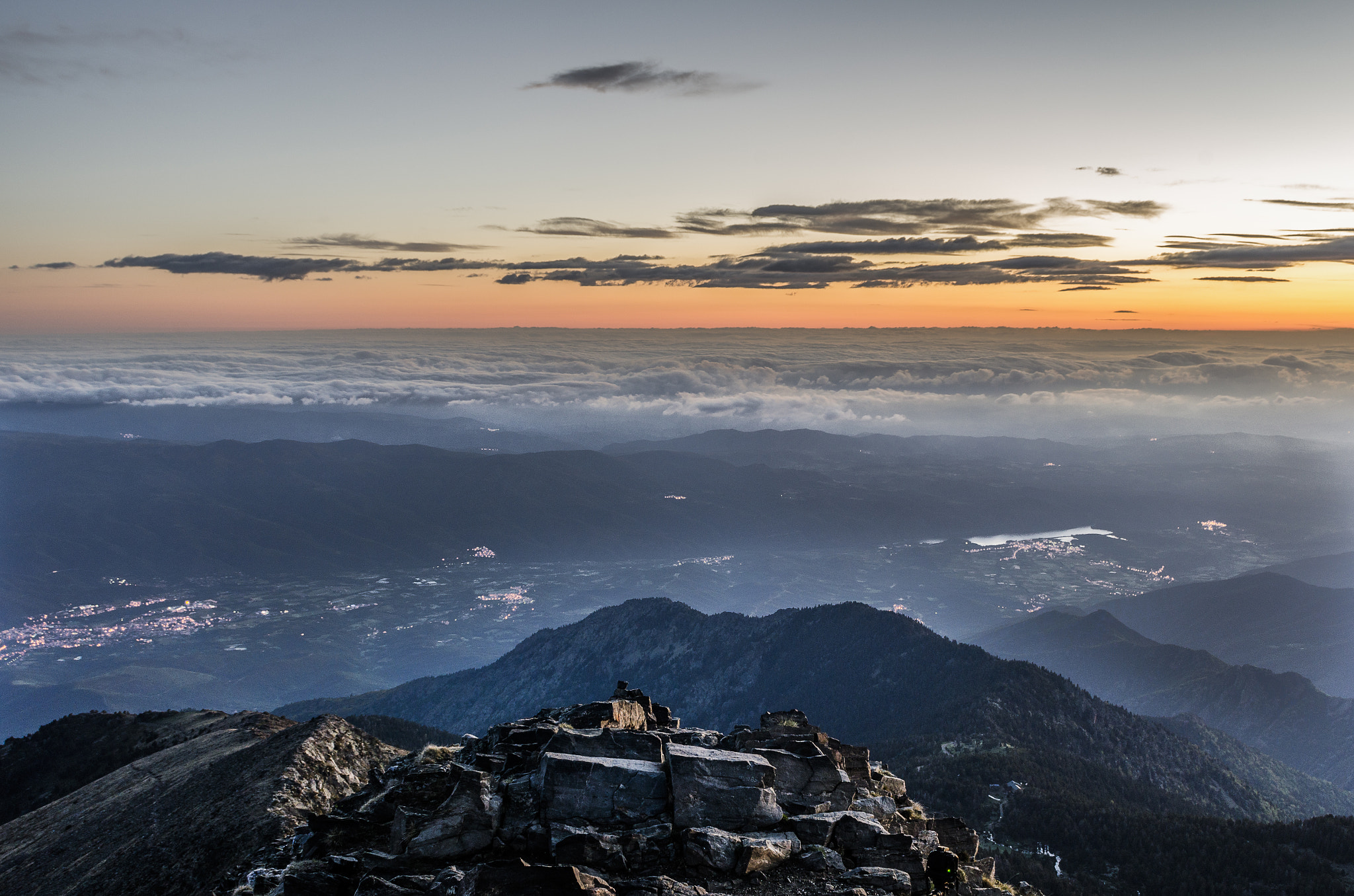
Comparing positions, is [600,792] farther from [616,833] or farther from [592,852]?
[592,852]

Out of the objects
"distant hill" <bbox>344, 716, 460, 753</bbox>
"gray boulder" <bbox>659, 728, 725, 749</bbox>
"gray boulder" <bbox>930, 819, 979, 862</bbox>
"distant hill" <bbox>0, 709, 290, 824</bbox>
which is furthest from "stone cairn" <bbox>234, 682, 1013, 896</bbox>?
"distant hill" <bbox>344, 716, 460, 753</bbox>

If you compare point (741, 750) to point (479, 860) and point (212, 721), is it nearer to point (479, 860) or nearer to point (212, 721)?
point (479, 860)

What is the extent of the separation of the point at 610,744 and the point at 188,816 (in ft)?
153

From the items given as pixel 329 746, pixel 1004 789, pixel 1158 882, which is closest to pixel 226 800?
pixel 329 746

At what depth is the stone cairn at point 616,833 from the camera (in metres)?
36.7

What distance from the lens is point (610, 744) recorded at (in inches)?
1793

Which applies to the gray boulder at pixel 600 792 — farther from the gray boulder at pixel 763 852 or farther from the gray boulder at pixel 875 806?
the gray boulder at pixel 875 806

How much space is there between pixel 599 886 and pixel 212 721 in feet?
376

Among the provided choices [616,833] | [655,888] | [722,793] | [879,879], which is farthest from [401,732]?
[879,879]

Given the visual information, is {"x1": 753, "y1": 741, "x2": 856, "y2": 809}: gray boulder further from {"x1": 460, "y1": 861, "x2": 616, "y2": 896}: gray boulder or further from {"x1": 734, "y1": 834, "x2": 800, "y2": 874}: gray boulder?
{"x1": 460, "y1": 861, "x2": 616, "y2": 896}: gray boulder

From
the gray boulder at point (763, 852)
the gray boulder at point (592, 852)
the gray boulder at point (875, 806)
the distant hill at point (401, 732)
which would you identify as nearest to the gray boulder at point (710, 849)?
the gray boulder at point (763, 852)

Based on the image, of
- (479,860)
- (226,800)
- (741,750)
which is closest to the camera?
(479,860)

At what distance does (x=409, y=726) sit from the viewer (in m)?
187

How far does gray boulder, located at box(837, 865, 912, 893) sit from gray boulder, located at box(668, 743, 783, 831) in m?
4.64
